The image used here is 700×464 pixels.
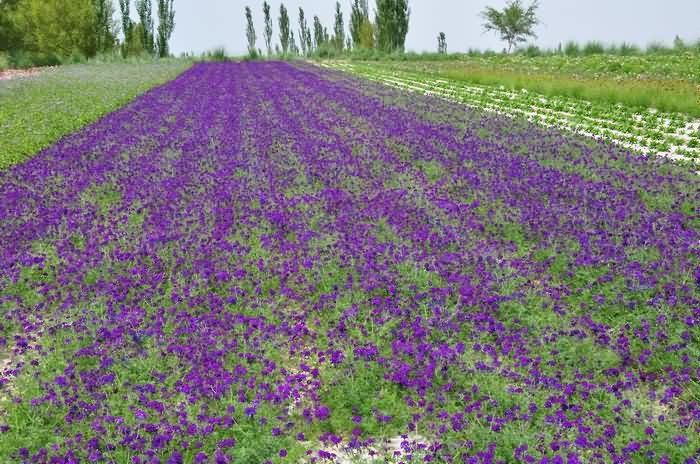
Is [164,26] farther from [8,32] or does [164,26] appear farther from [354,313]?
[354,313]

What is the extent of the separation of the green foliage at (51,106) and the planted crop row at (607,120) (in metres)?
13.8

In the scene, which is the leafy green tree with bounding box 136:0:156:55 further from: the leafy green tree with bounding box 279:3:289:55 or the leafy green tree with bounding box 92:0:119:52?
the leafy green tree with bounding box 279:3:289:55

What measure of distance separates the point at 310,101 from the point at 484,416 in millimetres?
19733

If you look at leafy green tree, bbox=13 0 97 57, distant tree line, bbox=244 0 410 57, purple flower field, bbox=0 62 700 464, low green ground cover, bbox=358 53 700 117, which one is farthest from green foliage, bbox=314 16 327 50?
purple flower field, bbox=0 62 700 464

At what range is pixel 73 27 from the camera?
2544 inches

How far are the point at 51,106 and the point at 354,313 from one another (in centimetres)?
1989

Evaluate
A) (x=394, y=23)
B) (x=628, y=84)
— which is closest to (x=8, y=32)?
(x=394, y=23)

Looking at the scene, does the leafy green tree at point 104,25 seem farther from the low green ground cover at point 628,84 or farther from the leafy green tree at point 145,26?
the low green ground cover at point 628,84

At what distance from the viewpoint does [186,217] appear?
27.5 ft

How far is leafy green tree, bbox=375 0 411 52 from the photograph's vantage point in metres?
69.2

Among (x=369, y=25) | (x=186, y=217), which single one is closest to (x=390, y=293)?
(x=186, y=217)

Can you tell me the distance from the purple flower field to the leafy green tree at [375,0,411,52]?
6217 cm

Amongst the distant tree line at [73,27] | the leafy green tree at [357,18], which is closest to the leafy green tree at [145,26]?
the distant tree line at [73,27]

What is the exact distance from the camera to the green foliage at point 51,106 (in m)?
14.8
